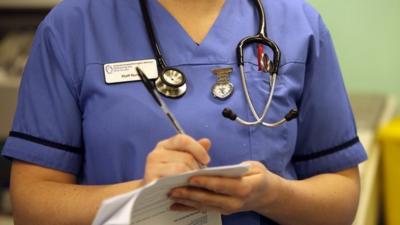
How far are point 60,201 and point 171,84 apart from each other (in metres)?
0.25

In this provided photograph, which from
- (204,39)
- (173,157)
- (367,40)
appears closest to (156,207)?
(173,157)

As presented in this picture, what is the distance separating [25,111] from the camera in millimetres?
901

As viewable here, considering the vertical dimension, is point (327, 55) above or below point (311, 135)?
above

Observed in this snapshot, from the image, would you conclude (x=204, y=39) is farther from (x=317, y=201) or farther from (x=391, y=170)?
(x=391, y=170)

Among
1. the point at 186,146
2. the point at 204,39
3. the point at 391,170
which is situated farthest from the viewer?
the point at 391,170

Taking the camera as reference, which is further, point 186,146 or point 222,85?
point 222,85

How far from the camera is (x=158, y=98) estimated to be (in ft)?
2.72

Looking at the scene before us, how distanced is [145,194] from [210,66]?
11.5 inches

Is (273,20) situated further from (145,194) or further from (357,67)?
(357,67)

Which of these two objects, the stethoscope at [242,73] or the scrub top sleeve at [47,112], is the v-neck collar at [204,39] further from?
the scrub top sleeve at [47,112]

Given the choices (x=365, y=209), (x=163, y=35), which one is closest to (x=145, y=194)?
(x=163, y=35)

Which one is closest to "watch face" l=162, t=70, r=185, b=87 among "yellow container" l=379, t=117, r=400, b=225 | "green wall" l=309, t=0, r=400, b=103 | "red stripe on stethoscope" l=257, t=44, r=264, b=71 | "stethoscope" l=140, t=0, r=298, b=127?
"stethoscope" l=140, t=0, r=298, b=127

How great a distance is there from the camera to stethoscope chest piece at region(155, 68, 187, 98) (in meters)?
0.88

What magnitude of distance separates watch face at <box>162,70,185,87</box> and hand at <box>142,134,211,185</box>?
0.50ft
